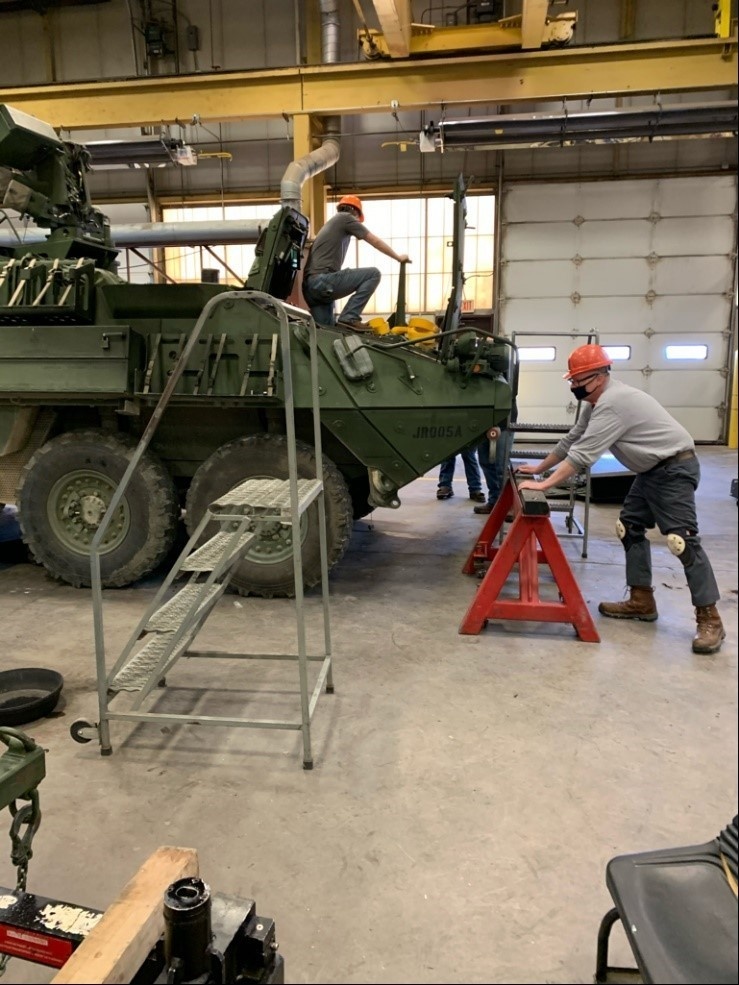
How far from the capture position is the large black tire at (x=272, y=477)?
15.6 feet

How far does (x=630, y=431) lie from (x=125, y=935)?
10.9 ft

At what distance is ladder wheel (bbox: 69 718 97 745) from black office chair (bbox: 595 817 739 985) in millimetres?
2271

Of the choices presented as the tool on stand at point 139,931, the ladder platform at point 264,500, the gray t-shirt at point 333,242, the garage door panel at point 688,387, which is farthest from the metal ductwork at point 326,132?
the tool on stand at point 139,931

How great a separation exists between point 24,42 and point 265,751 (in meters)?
5.89

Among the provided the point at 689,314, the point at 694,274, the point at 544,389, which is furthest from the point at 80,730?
the point at 694,274

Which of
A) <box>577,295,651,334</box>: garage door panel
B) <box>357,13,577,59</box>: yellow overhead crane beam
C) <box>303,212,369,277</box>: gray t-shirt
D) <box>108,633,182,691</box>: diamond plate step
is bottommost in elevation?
<box>108,633,182,691</box>: diamond plate step

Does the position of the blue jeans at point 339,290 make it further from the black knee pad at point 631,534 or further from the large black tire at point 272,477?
the black knee pad at point 631,534

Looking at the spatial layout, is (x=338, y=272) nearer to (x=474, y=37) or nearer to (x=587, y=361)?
(x=587, y=361)

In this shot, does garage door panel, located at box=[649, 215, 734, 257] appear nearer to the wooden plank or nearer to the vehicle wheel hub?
the vehicle wheel hub

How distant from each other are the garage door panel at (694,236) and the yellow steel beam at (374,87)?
4.01 meters

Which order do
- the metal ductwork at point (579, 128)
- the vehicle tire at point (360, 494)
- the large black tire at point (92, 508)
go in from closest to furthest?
the large black tire at point (92, 508)
the vehicle tire at point (360, 494)
the metal ductwork at point (579, 128)

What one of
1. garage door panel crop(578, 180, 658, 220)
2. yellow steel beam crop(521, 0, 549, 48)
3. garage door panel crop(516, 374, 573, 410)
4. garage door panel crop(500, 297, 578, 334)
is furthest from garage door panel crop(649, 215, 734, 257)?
yellow steel beam crop(521, 0, 549, 48)

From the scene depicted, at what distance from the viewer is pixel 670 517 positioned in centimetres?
390

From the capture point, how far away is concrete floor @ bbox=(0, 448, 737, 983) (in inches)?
79.3
